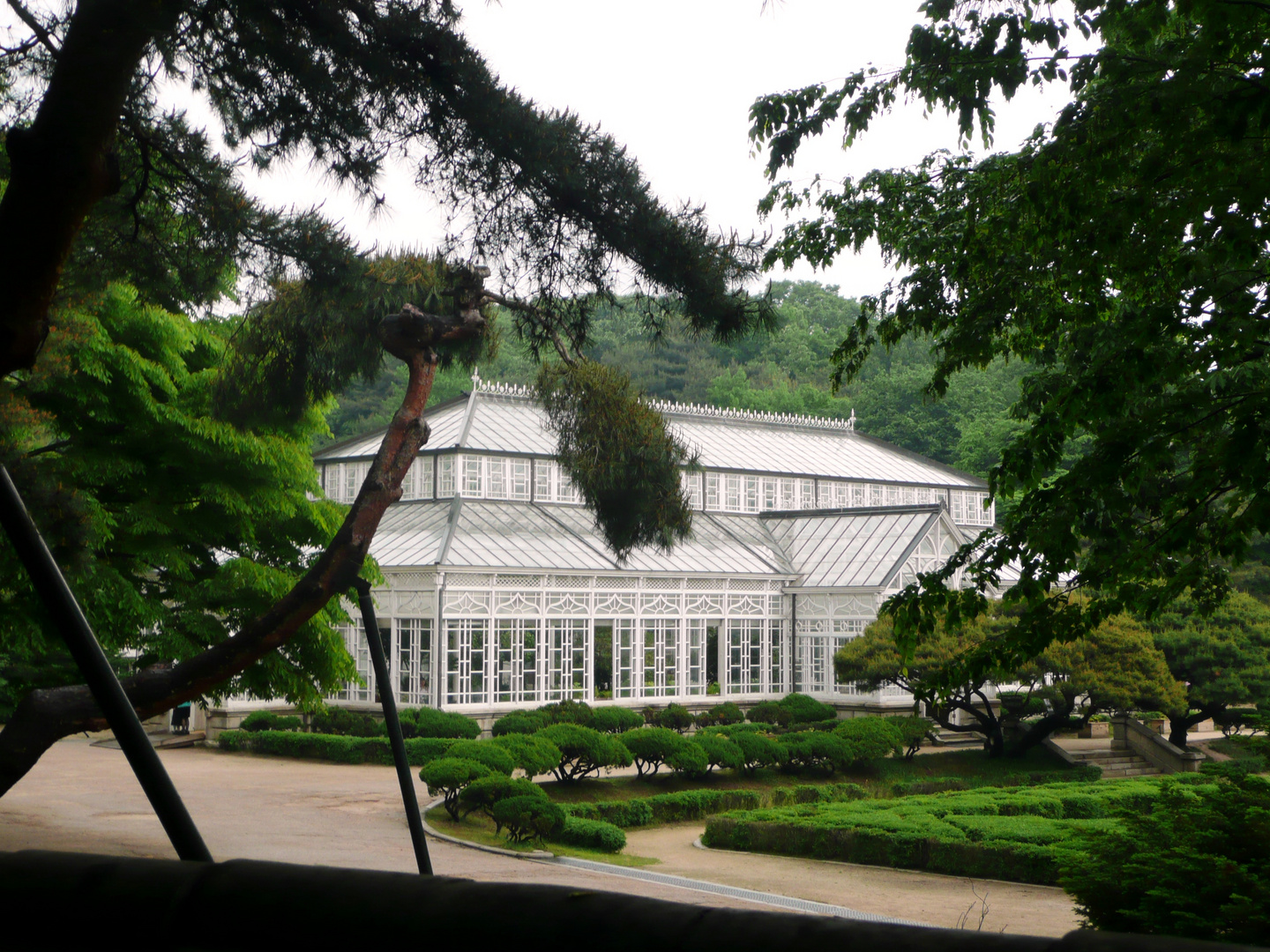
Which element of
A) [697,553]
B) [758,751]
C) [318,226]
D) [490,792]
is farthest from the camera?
[697,553]

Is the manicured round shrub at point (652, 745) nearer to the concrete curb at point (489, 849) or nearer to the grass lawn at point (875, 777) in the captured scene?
the grass lawn at point (875, 777)

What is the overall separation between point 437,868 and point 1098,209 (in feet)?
32.3

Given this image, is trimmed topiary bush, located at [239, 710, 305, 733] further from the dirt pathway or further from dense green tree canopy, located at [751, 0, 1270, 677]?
dense green tree canopy, located at [751, 0, 1270, 677]

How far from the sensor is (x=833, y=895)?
1246 centimetres

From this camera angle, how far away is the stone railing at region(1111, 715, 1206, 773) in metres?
25.2

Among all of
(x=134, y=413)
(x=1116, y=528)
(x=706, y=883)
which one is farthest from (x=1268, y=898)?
(x=134, y=413)

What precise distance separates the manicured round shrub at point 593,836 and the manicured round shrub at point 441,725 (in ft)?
26.3

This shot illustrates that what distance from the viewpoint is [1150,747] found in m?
26.2

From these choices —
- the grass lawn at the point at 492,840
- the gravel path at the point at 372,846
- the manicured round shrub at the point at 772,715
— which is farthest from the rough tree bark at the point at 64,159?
the manicured round shrub at the point at 772,715

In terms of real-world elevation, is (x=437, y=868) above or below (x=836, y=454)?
below

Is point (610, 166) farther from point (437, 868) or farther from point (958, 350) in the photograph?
point (437, 868)

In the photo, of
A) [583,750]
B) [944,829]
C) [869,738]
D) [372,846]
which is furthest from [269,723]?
[944,829]

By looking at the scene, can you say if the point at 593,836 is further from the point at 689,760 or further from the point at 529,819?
the point at 689,760

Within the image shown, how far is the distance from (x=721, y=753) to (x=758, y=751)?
2.97 feet
